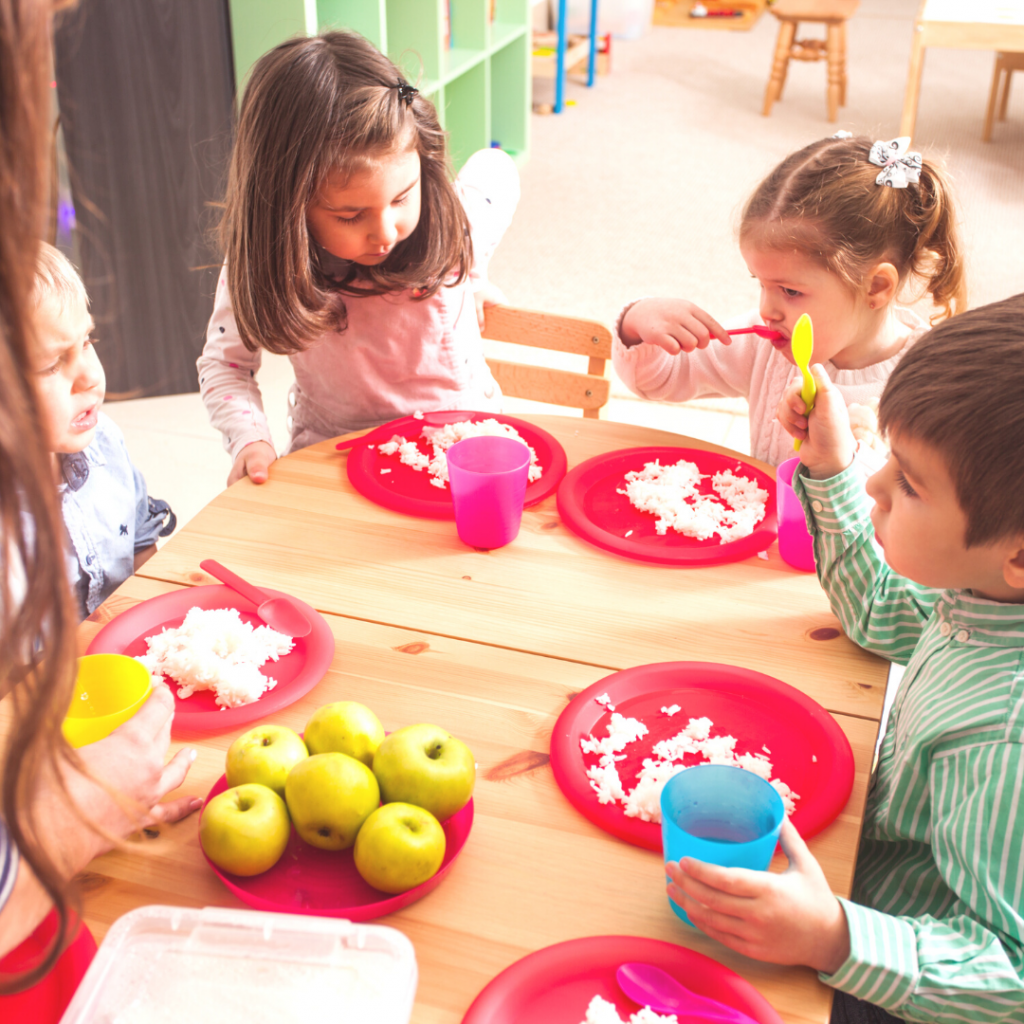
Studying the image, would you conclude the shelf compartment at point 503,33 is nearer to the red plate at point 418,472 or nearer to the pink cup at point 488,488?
the red plate at point 418,472

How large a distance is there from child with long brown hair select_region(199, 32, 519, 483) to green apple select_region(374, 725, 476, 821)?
0.68 metres

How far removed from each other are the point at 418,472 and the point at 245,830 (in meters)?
0.73

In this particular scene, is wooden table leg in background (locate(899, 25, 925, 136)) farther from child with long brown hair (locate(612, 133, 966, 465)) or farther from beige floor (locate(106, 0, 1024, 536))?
child with long brown hair (locate(612, 133, 966, 465))

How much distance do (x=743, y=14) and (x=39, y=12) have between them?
8.08 meters

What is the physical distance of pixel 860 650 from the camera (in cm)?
109

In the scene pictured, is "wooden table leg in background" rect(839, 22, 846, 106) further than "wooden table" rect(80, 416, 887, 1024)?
Yes

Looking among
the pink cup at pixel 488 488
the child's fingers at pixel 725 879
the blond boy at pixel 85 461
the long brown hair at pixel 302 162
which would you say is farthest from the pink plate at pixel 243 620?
the long brown hair at pixel 302 162

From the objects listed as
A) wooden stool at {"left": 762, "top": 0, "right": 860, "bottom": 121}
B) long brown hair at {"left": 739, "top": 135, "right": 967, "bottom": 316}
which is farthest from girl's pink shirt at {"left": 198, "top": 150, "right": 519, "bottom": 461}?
wooden stool at {"left": 762, "top": 0, "right": 860, "bottom": 121}

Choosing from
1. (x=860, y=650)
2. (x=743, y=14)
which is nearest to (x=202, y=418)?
(x=860, y=650)

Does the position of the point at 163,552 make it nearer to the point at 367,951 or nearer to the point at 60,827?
the point at 60,827

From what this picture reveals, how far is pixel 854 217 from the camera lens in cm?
143

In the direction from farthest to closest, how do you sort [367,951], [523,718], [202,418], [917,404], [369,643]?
[202,418] < [369,643] < [523,718] < [917,404] < [367,951]

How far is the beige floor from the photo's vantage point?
3117mm

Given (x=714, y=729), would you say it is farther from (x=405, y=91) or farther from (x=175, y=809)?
(x=405, y=91)
